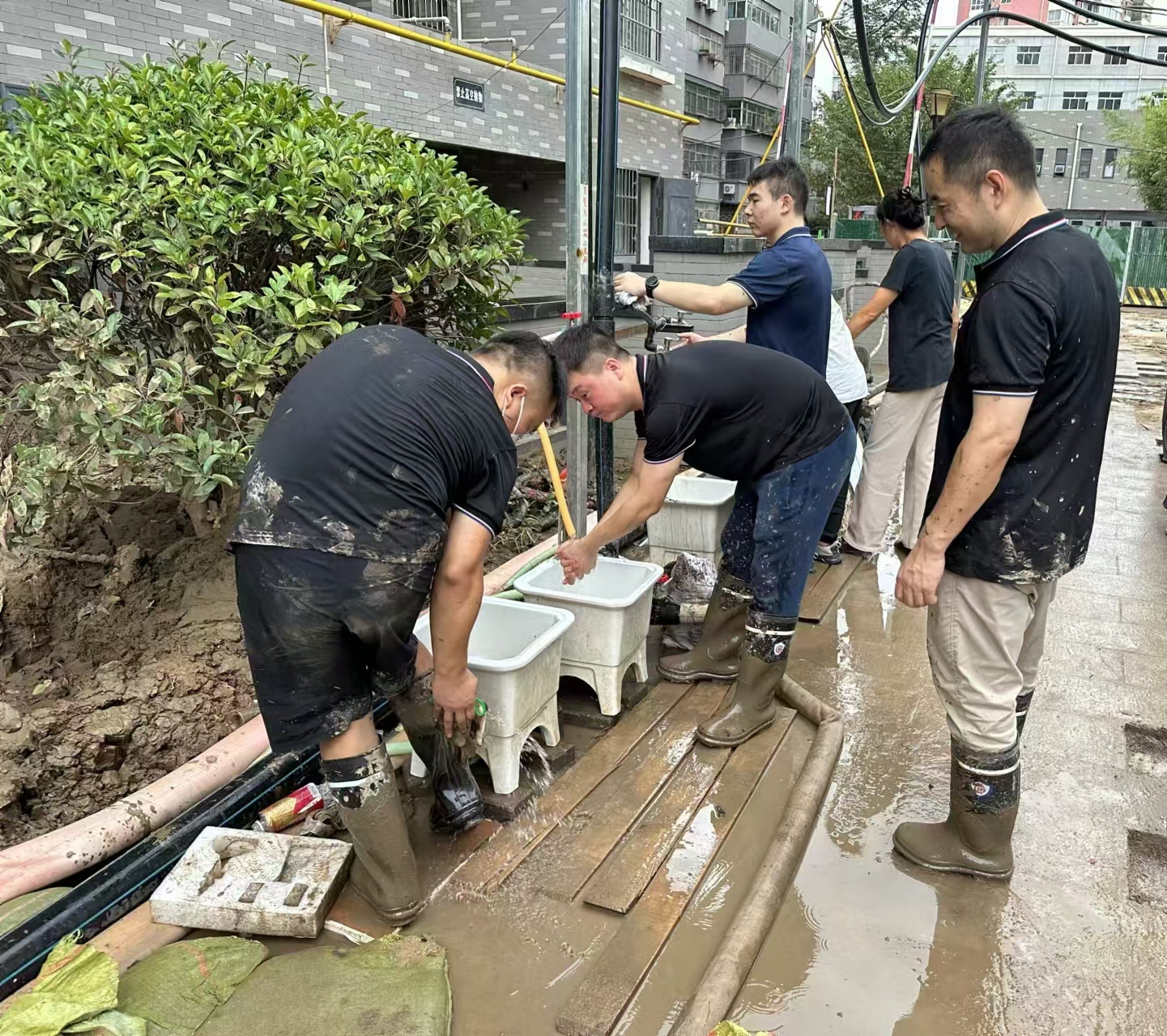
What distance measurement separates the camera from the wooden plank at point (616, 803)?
2578mm

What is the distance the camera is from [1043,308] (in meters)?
2.19

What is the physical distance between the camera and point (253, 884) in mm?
2322

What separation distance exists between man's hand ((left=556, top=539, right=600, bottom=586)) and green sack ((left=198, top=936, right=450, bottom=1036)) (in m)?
1.36

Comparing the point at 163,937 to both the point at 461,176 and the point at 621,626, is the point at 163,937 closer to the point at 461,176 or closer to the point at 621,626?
the point at 621,626

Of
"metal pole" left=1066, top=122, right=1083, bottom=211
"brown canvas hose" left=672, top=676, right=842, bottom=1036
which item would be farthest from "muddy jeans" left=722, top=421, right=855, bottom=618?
"metal pole" left=1066, top=122, right=1083, bottom=211

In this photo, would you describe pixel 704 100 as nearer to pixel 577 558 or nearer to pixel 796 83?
pixel 796 83

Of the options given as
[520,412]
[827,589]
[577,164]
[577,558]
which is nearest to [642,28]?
[577,164]

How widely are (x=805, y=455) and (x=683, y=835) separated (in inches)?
55.9

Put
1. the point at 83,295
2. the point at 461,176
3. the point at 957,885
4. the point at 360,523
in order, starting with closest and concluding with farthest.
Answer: the point at 360,523
the point at 957,885
the point at 83,295
the point at 461,176

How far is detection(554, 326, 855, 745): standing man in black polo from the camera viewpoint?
299 cm

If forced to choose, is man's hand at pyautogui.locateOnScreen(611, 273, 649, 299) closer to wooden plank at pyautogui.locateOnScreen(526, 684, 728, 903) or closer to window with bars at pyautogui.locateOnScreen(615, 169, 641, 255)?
wooden plank at pyautogui.locateOnScreen(526, 684, 728, 903)

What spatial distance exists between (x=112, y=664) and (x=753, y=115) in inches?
1368

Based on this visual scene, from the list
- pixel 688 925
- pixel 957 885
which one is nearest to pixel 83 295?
pixel 688 925

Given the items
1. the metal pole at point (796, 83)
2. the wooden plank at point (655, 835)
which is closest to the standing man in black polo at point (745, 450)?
the wooden plank at point (655, 835)
